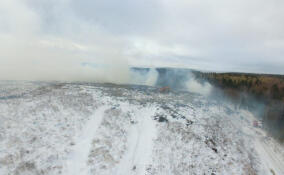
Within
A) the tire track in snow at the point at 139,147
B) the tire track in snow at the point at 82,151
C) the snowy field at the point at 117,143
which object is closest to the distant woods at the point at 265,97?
the snowy field at the point at 117,143

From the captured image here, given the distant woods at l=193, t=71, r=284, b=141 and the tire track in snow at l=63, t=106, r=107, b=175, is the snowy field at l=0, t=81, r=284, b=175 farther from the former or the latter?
the distant woods at l=193, t=71, r=284, b=141

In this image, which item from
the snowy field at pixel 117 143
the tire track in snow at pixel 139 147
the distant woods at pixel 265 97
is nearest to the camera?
the snowy field at pixel 117 143

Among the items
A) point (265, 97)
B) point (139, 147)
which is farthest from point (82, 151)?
point (265, 97)

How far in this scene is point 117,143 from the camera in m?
8.98

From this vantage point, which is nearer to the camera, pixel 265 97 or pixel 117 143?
pixel 117 143

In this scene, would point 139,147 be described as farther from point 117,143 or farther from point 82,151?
point 82,151

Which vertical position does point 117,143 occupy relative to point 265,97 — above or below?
below

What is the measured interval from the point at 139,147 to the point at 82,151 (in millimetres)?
3673

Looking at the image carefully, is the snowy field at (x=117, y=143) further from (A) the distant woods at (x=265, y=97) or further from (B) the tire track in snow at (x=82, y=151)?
(A) the distant woods at (x=265, y=97)

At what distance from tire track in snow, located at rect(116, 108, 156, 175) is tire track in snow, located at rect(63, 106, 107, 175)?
1972mm

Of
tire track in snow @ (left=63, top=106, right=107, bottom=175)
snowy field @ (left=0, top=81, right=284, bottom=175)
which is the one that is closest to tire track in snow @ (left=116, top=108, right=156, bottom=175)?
snowy field @ (left=0, top=81, right=284, bottom=175)

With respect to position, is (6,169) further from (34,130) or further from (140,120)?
(140,120)

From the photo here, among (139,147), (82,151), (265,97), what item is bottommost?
(139,147)

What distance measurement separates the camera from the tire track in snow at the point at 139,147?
736cm
